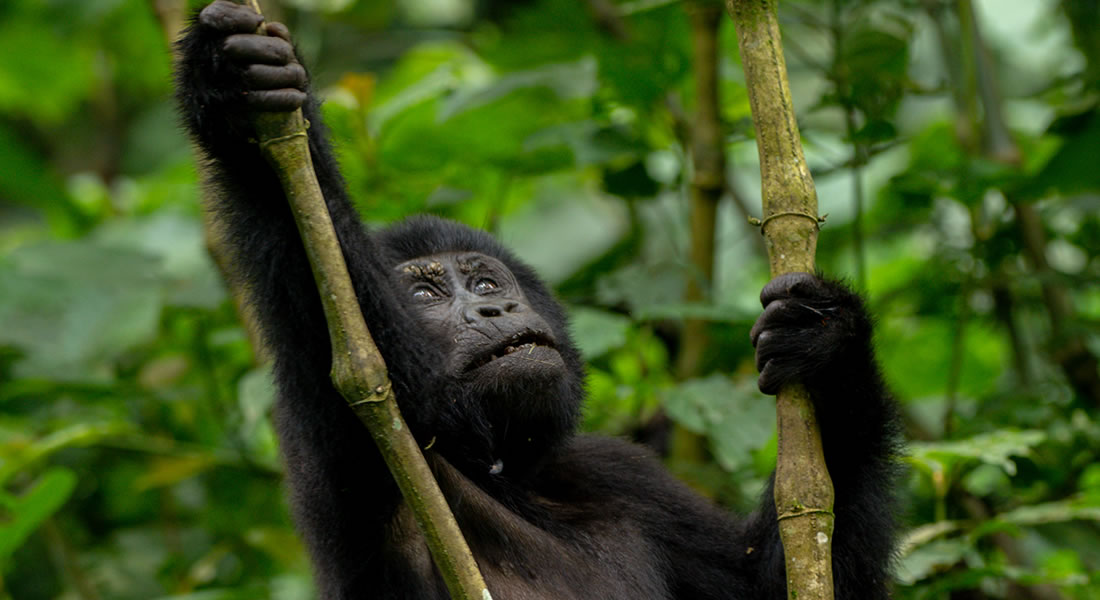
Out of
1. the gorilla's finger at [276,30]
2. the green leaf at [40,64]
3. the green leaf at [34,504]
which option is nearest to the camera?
the gorilla's finger at [276,30]

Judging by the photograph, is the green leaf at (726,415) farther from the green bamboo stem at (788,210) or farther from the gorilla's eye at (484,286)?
the green bamboo stem at (788,210)

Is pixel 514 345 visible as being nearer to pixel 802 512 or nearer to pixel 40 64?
pixel 802 512

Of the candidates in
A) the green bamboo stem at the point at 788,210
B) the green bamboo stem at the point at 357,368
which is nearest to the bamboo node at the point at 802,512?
the green bamboo stem at the point at 788,210

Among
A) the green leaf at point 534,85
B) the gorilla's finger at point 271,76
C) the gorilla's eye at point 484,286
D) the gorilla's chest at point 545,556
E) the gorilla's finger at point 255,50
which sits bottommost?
the gorilla's chest at point 545,556

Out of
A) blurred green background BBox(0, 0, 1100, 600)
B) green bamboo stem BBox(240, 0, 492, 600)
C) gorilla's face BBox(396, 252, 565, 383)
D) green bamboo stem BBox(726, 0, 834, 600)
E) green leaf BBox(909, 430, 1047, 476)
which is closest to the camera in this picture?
green bamboo stem BBox(240, 0, 492, 600)

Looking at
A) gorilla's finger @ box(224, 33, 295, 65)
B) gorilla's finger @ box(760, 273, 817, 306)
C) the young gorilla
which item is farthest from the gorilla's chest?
gorilla's finger @ box(224, 33, 295, 65)

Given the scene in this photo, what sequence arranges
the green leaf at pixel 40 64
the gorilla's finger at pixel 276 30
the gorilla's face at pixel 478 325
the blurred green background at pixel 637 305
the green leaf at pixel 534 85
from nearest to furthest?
the gorilla's finger at pixel 276 30 < the gorilla's face at pixel 478 325 < the blurred green background at pixel 637 305 < the green leaf at pixel 534 85 < the green leaf at pixel 40 64

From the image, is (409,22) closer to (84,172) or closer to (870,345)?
(84,172)

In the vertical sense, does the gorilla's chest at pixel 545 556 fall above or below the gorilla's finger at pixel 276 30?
below

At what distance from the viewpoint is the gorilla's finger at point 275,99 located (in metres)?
2.49

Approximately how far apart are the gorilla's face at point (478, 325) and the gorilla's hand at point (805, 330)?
0.70 m

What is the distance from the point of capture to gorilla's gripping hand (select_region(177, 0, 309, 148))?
8.22 ft

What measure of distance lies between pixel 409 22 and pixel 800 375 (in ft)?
36.0

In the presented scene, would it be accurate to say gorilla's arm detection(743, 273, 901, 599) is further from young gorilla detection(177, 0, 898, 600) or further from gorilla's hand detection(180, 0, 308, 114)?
gorilla's hand detection(180, 0, 308, 114)
